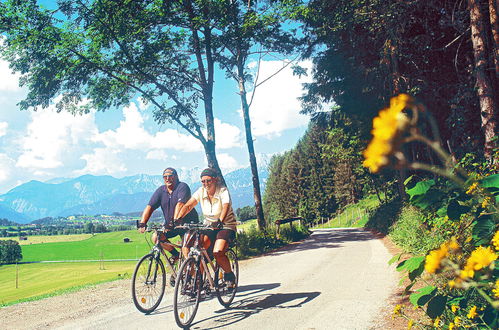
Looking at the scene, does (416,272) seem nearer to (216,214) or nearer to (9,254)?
(216,214)

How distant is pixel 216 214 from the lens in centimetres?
605

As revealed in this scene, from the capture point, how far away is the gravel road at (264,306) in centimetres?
493

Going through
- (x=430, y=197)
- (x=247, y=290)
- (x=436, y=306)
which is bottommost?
(x=247, y=290)

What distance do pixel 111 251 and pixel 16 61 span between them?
440ft

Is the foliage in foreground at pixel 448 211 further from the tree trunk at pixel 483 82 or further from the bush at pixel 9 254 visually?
the bush at pixel 9 254

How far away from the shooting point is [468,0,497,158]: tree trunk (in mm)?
8445

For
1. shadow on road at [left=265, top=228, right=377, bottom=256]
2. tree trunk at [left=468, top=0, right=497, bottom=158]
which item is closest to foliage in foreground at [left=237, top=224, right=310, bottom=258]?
shadow on road at [left=265, top=228, right=377, bottom=256]

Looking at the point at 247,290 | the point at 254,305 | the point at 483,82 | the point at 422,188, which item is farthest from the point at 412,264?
the point at 483,82

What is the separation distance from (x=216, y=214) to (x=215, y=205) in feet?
0.51

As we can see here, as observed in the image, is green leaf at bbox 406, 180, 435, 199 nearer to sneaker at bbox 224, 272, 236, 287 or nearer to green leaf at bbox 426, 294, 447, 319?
green leaf at bbox 426, 294, 447, 319

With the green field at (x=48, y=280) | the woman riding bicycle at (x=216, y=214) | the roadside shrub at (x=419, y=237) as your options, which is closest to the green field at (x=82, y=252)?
the green field at (x=48, y=280)

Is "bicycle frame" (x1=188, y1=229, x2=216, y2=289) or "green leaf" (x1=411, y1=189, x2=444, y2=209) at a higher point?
"green leaf" (x1=411, y1=189, x2=444, y2=209)

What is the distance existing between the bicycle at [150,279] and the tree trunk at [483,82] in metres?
7.46

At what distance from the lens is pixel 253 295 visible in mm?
6559
